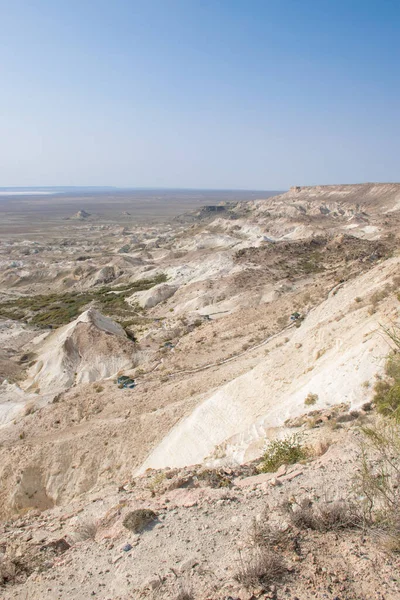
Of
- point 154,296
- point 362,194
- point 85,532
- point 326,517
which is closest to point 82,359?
point 154,296

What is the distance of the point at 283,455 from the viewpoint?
8.37 m

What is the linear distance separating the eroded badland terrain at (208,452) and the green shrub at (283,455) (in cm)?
4

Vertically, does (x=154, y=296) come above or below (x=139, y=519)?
below

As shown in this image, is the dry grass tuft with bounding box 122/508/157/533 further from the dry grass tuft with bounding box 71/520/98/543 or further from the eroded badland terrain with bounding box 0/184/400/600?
the dry grass tuft with bounding box 71/520/98/543

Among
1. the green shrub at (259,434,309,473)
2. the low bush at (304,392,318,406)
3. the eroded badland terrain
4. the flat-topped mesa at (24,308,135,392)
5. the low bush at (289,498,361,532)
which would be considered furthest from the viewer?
the flat-topped mesa at (24,308,135,392)

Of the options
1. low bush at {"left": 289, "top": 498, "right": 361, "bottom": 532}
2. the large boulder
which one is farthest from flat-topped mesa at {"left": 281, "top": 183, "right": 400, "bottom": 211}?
low bush at {"left": 289, "top": 498, "right": 361, "bottom": 532}

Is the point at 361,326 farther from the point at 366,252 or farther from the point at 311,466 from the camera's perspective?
the point at 366,252

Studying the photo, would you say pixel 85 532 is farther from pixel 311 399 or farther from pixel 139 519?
pixel 311 399

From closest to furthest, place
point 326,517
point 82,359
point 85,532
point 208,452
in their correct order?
point 326,517
point 85,532
point 208,452
point 82,359

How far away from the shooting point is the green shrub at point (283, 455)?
322 inches

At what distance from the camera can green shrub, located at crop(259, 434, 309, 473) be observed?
8.18m

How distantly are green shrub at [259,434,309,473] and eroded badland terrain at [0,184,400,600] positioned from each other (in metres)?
0.04

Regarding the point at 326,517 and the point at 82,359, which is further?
the point at 82,359

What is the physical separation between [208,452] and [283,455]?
14.8 ft
